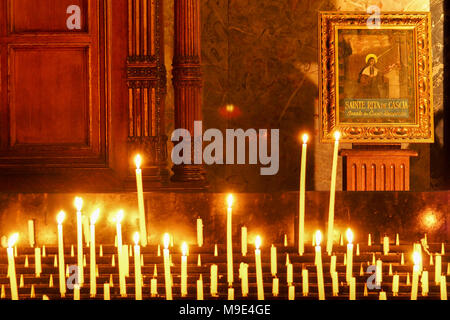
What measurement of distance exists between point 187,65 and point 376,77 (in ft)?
5.87

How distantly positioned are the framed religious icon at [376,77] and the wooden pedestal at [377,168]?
0.39ft

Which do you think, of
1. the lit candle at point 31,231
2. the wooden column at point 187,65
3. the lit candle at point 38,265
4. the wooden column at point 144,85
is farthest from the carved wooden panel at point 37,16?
the lit candle at point 38,265

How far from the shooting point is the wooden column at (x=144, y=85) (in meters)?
5.41

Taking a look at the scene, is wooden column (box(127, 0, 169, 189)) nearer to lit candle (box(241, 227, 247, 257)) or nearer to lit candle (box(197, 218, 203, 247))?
lit candle (box(197, 218, 203, 247))

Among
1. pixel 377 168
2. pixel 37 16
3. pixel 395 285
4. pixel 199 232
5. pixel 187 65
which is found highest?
pixel 37 16

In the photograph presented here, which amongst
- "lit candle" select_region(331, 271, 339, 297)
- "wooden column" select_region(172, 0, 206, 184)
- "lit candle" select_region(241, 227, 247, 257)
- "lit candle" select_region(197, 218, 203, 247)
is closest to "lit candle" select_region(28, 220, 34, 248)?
"lit candle" select_region(197, 218, 203, 247)

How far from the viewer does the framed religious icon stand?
6.05 metres

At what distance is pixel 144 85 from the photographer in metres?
5.45

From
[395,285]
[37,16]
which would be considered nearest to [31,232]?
[395,285]

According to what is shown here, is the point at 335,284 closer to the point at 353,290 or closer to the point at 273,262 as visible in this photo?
the point at 353,290

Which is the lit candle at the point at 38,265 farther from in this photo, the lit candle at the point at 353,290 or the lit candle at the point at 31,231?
the lit candle at the point at 353,290

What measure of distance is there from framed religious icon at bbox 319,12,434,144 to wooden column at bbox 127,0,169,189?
1.56 meters
